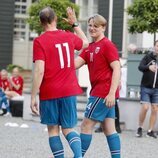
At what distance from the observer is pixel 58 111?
242 inches

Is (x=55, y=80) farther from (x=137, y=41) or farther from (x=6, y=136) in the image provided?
(x=137, y=41)

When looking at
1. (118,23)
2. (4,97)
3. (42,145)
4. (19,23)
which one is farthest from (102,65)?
(19,23)

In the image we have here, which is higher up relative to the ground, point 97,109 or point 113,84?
point 113,84

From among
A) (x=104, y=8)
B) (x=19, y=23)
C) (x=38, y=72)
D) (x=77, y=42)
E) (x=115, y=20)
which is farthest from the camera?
(x=19, y=23)

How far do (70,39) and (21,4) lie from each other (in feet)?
72.9

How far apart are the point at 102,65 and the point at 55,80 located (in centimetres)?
67

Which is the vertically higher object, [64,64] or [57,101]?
[64,64]

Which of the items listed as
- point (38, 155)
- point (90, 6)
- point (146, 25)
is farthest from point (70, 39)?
point (90, 6)

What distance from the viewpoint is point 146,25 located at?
16.2 m

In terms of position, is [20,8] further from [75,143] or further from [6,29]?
[75,143]

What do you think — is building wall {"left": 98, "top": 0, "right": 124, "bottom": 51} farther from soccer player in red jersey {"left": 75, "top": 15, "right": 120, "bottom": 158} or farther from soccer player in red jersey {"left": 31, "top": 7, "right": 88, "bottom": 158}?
soccer player in red jersey {"left": 31, "top": 7, "right": 88, "bottom": 158}

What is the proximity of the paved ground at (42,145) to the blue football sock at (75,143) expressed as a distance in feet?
5.24

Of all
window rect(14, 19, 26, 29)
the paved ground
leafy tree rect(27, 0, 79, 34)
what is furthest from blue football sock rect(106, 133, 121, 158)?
window rect(14, 19, 26, 29)

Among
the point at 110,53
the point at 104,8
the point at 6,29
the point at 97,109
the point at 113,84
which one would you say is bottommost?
the point at 97,109
